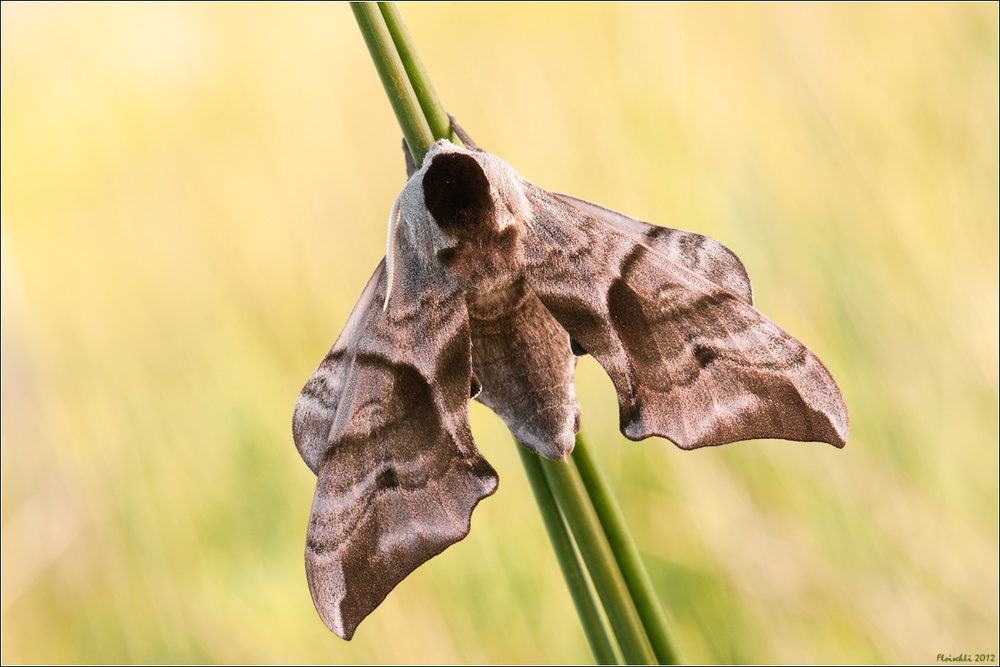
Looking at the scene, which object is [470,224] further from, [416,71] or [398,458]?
[398,458]

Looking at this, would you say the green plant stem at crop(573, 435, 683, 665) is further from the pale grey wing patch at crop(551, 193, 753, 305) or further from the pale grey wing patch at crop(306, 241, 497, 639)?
the pale grey wing patch at crop(551, 193, 753, 305)

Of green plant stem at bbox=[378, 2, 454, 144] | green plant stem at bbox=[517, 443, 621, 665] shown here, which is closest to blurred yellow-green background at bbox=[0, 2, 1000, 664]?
green plant stem at bbox=[517, 443, 621, 665]

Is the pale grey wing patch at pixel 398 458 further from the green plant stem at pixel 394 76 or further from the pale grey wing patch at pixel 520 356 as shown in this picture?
the green plant stem at pixel 394 76

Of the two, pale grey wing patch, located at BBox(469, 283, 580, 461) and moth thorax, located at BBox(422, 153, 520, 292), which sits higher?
moth thorax, located at BBox(422, 153, 520, 292)

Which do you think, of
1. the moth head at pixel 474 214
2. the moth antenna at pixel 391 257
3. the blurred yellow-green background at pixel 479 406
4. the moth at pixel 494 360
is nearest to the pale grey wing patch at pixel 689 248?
the moth at pixel 494 360

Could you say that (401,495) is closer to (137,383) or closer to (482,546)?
(482,546)

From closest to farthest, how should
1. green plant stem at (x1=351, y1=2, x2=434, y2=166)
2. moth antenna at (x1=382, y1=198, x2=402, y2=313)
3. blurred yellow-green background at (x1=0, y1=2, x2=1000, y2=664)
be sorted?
green plant stem at (x1=351, y1=2, x2=434, y2=166) → moth antenna at (x1=382, y1=198, x2=402, y2=313) → blurred yellow-green background at (x1=0, y1=2, x2=1000, y2=664)
